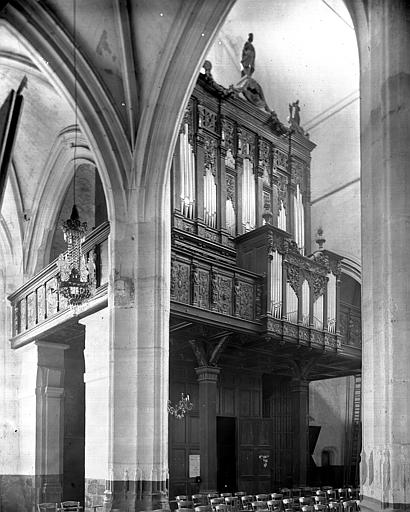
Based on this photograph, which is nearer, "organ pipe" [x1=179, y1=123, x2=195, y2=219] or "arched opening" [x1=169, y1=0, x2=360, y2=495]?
"organ pipe" [x1=179, y1=123, x2=195, y2=219]

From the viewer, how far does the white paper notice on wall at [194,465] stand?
60.5ft

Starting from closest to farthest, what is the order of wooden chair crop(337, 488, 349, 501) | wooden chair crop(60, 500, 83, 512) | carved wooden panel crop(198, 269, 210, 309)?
wooden chair crop(60, 500, 83, 512) < carved wooden panel crop(198, 269, 210, 309) < wooden chair crop(337, 488, 349, 501)

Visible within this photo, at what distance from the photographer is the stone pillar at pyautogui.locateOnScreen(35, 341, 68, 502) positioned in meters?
18.2

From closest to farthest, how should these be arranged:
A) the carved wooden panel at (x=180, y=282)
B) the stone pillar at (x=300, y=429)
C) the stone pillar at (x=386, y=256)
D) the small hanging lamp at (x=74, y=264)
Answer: the stone pillar at (x=386, y=256) < the small hanging lamp at (x=74, y=264) < the carved wooden panel at (x=180, y=282) < the stone pillar at (x=300, y=429)

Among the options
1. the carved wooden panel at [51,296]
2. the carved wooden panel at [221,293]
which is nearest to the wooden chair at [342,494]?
the carved wooden panel at [221,293]

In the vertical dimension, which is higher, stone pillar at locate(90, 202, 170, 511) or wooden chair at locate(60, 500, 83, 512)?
stone pillar at locate(90, 202, 170, 511)

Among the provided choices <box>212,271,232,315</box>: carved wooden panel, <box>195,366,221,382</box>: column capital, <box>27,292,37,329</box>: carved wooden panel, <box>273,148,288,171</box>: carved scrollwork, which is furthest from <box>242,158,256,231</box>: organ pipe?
<box>27,292,37,329</box>: carved wooden panel

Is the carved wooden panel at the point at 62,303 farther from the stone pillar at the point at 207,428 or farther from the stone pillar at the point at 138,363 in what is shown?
the stone pillar at the point at 207,428

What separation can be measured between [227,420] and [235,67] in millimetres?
10840

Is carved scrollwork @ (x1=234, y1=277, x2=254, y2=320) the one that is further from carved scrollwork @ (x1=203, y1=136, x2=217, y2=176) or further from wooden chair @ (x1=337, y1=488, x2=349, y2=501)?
wooden chair @ (x1=337, y1=488, x2=349, y2=501)

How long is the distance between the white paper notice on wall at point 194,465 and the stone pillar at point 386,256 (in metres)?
→ 11.9

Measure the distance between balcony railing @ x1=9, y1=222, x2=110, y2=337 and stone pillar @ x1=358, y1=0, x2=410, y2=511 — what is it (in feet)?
24.6

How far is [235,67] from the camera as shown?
23.0m

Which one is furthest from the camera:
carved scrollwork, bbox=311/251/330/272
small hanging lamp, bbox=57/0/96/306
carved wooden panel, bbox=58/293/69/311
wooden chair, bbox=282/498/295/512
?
carved scrollwork, bbox=311/251/330/272
